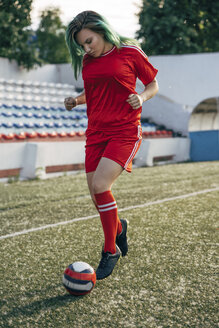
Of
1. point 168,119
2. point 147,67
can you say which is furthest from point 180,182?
point 168,119

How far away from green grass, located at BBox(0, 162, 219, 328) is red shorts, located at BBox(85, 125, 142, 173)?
0.68 metres

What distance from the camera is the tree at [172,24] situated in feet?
48.1

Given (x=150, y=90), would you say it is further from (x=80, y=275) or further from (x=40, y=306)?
(x=40, y=306)

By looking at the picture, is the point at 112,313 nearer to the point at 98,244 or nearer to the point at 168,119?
the point at 98,244

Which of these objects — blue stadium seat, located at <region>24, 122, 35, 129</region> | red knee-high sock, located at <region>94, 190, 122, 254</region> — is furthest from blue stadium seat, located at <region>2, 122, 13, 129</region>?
red knee-high sock, located at <region>94, 190, 122, 254</region>

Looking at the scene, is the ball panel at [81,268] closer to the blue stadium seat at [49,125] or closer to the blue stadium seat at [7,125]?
the blue stadium seat at [7,125]

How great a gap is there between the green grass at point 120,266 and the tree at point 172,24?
11.2 metres

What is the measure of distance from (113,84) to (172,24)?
13.6 metres

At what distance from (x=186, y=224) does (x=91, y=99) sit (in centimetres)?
169

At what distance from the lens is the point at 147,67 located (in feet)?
8.61

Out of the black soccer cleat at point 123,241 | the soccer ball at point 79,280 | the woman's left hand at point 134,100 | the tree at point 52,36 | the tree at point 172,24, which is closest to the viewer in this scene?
the soccer ball at point 79,280

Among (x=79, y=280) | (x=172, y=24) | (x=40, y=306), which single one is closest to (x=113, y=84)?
(x=79, y=280)

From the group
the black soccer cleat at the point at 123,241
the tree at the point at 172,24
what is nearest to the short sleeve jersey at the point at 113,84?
the black soccer cleat at the point at 123,241

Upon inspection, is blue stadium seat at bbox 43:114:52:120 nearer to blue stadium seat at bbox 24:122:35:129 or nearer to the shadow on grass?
blue stadium seat at bbox 24:122:35:129
